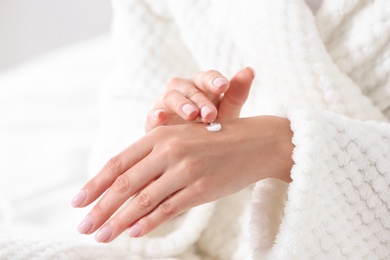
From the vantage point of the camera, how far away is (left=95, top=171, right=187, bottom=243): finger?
2.38 ft

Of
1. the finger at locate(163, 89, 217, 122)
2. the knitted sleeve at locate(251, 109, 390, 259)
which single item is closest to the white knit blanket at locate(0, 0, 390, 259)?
the knitted sleeve at locate(251, 109, 390, 259)

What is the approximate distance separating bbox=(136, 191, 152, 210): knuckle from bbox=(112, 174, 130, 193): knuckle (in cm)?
2

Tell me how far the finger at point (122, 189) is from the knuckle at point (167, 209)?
4cm

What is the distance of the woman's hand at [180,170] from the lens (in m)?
0.72

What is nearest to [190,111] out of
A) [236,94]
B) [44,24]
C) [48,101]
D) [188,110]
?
[188,110]

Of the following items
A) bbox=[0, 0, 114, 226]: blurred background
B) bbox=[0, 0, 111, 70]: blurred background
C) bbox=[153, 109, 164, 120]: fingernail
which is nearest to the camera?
bbox=[153, 109, 164, 120]: fingernail

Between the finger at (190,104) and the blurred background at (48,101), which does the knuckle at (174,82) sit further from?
the blurred background at (48,101)

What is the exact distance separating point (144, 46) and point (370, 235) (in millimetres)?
506

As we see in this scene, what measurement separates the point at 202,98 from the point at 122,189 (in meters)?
0.16

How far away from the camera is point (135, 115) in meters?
1.04

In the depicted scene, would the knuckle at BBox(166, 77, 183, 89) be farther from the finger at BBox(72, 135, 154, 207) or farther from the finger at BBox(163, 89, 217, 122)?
the finger at BBox(72, 135, 154, 207)

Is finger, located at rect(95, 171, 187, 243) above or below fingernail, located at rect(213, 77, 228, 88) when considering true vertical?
below

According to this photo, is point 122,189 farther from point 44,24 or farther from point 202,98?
point 44,24

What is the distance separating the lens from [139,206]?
2.41 ft
